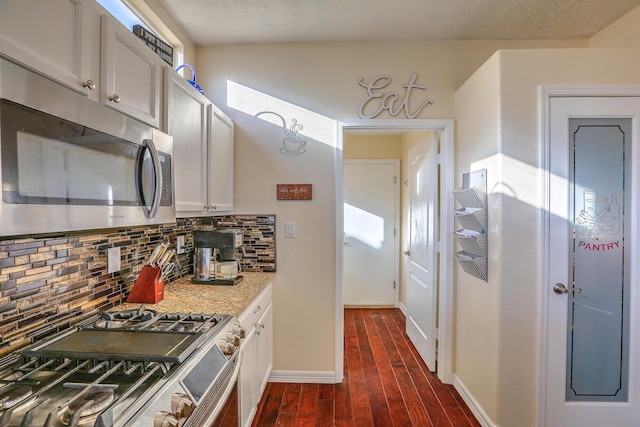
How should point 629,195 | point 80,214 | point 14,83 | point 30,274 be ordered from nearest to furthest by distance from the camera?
point 14,83 → point 80,214 → point 30,274 → point 629,195

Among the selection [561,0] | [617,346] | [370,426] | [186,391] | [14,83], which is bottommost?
[370,426]

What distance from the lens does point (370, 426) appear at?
2008 millimetres

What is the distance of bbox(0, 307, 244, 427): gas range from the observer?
751 mm

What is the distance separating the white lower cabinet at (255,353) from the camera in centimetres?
171

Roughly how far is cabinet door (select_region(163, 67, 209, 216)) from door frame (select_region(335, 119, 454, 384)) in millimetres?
1018

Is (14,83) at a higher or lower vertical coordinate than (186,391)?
higher

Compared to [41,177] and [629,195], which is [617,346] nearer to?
[629,195]

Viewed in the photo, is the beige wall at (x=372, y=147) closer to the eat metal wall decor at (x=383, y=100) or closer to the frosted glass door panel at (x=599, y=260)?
the eat metal wall decor at (x=383, y=100)

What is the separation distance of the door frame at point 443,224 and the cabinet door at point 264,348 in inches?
20.4

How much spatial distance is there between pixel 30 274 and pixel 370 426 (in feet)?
6.52

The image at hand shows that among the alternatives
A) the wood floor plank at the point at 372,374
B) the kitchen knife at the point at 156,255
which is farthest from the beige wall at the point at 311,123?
the kitchen knife at the point at 156,255

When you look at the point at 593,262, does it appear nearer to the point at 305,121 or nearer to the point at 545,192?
the point at 545,192

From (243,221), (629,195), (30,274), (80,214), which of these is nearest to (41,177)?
(80,214)

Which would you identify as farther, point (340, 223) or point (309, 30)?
point (340, 223)
